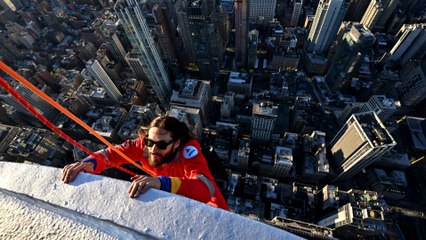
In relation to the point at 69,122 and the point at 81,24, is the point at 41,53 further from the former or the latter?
the point at 69,122

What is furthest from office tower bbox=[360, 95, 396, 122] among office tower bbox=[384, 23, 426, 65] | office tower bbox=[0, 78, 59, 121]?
office tower bbox=[0, 78, 59, 121]

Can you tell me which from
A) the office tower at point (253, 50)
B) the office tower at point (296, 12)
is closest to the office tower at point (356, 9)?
the office tower at point (296, 12)

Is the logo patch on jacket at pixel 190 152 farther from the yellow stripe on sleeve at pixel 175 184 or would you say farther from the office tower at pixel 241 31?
the office tower at pixel 241 31

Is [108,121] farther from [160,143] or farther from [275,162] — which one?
[160,143]

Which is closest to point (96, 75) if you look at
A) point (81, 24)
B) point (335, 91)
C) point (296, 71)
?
point (81, 24)

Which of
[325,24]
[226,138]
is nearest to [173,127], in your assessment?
[226,138]

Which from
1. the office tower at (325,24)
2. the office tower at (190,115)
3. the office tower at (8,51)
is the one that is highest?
the office tower at (325,24)

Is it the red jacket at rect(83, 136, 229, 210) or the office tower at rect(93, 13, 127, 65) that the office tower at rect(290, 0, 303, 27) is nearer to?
the office tower at rect(93, 13, 127, 65)
